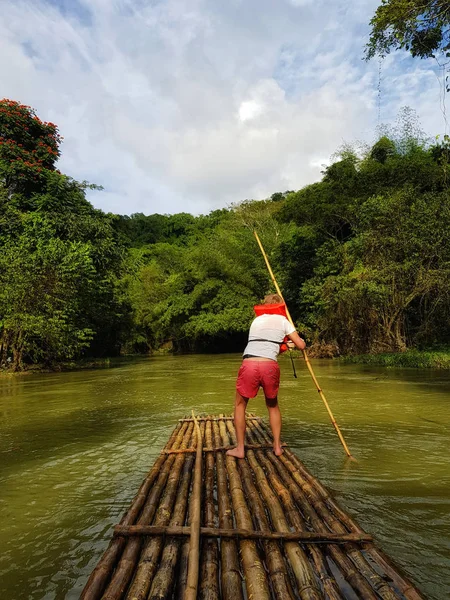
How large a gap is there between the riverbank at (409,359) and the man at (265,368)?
11549 millimetres

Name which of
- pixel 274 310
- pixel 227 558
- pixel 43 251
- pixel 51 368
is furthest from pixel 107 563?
pixel 51 368

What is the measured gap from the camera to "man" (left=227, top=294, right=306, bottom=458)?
14.2 feet

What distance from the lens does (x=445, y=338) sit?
1831cm

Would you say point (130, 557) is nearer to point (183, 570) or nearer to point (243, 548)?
point (183, 570)

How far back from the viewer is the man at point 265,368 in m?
4.32

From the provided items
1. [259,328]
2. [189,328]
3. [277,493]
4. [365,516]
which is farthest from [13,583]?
[189,328]

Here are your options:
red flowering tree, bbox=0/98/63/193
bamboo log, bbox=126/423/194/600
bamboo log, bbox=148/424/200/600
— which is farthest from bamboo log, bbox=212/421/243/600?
red flowering tree, bbox=0/98/63/193

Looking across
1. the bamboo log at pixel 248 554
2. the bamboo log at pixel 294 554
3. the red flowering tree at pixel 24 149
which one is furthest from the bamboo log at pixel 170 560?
the red flowering tree at pixel 24 149

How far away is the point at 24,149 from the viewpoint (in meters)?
19.6

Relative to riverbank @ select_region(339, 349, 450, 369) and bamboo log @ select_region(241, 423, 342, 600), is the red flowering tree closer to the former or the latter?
riverbank @ select_region(339, 349, 450, 369)

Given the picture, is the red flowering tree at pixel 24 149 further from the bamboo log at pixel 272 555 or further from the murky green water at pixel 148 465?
the bamboo log at pixel 272 555

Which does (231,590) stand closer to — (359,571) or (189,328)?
(359,571)

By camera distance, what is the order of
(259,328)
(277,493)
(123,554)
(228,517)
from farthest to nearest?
(259,328) < (277,493) < (228,517) < (123,554)

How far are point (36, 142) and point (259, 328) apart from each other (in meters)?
20.0
